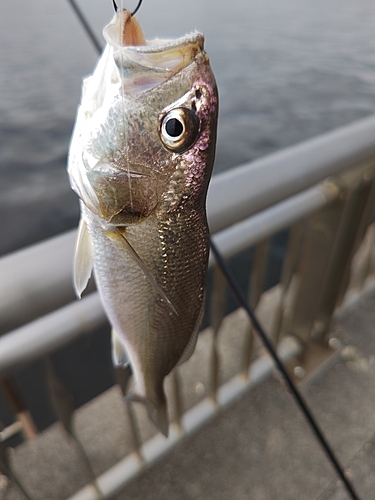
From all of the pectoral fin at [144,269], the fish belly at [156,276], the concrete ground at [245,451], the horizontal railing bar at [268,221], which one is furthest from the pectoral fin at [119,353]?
the concrete ground at [245,451]

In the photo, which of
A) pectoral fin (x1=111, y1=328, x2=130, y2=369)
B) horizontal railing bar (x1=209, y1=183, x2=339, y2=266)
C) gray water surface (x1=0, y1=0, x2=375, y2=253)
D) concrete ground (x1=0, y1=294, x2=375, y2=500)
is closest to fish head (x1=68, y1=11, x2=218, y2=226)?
pectoral fin (x1=111, y1=328, x2=130, y2=369)

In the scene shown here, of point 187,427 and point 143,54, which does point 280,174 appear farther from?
point 187,427

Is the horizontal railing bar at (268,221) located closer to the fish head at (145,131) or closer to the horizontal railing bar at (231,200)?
the horizontal railing bar at (231,200)

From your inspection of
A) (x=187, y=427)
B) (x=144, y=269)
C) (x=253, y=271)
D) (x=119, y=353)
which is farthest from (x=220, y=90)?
(x=144, y=269)

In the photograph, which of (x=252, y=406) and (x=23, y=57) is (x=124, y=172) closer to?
(x=252, y=406)

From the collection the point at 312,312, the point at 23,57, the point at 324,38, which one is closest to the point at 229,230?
the point at 312,312
